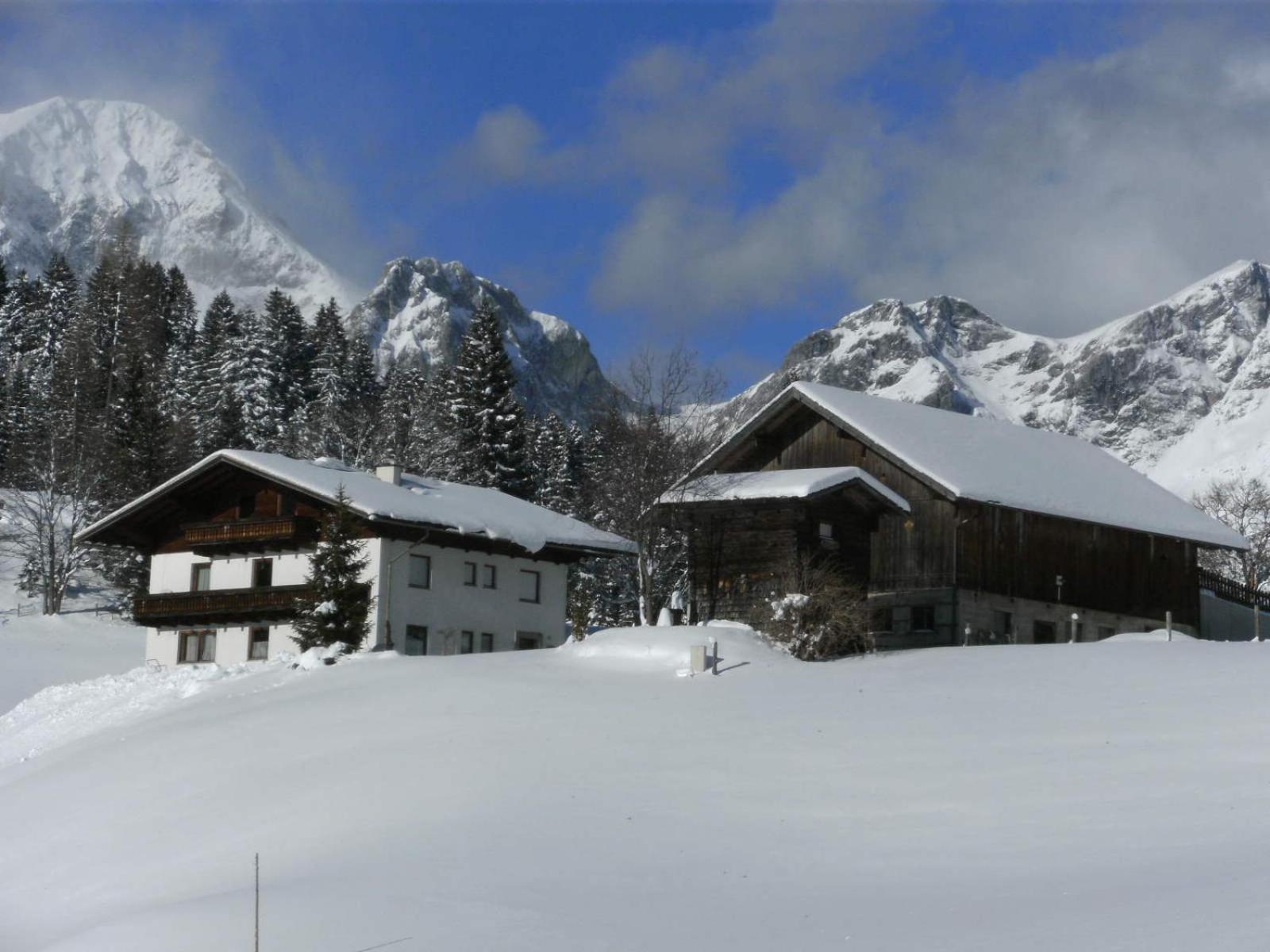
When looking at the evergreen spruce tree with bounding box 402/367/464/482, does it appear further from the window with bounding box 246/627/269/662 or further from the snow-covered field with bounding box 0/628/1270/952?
the snow-covered field with bounding box 0/628/1270/952

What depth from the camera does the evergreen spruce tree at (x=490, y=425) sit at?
71.9 m

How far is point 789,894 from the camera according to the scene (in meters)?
16.9

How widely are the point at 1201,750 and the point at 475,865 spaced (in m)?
10.5

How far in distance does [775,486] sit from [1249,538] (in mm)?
45417

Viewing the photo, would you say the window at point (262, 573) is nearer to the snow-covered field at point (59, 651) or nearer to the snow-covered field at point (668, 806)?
the snow-covered field at point (59, 651)

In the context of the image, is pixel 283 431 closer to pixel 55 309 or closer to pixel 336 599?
pixel 336 599

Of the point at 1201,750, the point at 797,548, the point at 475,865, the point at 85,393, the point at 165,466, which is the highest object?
the point at 85,393

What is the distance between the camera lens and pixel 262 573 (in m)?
48.6

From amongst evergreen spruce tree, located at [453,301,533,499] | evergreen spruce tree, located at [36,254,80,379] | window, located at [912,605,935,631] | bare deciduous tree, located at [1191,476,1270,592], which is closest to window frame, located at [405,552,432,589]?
window, located at [912,605,935,631]

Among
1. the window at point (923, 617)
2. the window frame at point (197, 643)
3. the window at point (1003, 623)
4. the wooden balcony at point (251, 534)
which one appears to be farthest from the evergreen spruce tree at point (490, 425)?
the window at point (1003, 623)

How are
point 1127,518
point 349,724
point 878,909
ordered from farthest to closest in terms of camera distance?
point 1127,518, point 349,724, point 878,909

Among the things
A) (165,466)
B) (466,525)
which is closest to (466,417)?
(165,466)

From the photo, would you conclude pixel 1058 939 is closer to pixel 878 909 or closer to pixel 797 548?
pixel 878 909

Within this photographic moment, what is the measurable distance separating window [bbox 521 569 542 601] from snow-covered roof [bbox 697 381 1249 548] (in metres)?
6.46
